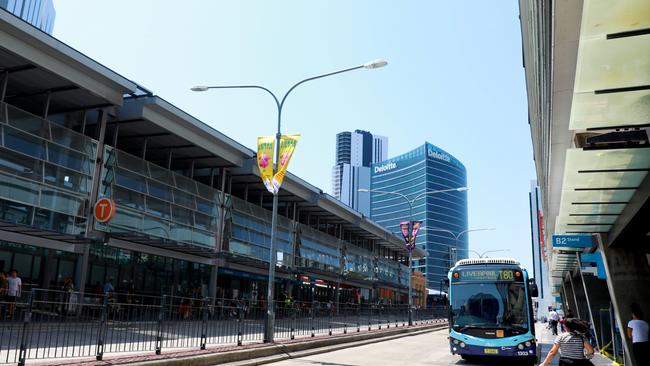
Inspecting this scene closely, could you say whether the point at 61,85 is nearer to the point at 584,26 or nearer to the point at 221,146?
the point at 221,146

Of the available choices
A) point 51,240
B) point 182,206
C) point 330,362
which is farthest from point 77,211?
point 330,362

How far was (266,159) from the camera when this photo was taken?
62.0ft

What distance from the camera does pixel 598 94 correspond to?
6.91 m

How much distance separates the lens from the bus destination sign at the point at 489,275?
17.7 m

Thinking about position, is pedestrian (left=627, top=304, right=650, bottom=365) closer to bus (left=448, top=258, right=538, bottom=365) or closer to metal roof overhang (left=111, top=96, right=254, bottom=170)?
bus (left=448, top=258, right=538, bottom=365)

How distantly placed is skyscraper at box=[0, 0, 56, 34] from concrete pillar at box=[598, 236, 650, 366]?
65013mm

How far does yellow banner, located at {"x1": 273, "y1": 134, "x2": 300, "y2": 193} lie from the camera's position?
18547mm

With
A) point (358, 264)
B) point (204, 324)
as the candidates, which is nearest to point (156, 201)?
point (204, 324)

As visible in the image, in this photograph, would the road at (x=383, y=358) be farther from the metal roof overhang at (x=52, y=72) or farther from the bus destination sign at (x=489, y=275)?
the metal roof overhang at (x=52, y=72)

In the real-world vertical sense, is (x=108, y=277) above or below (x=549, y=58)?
below

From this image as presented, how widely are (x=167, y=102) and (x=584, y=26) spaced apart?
81.2 feet

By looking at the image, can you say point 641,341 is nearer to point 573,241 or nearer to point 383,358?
point 573,241

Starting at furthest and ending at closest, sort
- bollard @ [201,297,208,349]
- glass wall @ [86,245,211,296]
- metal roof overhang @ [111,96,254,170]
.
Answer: glass wall @ [86,245,211,296] → metal roof overhang @ [111,96,254,170] → bollard @ [201,297,208,349]

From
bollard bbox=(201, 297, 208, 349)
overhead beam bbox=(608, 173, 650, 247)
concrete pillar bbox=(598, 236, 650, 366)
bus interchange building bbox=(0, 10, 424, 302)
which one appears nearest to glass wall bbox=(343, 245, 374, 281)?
bus interchange building bbox=(0, 10, 424, 302)
